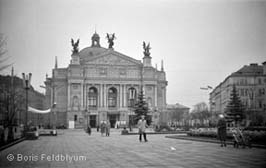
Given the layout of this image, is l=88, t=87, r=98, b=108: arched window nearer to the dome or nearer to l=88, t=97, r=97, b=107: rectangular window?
l=88, t=97, r=97, b=107: rectangular window

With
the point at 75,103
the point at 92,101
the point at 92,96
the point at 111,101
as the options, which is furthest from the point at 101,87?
the point at 75,103

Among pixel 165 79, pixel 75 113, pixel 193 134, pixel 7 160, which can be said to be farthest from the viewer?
pixel 165 79

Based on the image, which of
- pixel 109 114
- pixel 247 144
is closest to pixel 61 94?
pixel 109 114

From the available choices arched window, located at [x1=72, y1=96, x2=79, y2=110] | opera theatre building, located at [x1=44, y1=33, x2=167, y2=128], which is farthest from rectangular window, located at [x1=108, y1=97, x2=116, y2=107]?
arched window, located at [x1=72, y1=96, x2=79, y2=110]

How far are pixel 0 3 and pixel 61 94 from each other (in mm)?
68270

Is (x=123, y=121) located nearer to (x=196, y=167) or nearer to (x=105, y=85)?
(x=105, y=85)

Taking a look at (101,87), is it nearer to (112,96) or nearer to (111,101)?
(112,96)

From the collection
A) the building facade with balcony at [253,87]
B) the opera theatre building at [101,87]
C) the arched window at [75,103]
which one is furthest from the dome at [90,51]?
the building facade with balcony at [253,87]

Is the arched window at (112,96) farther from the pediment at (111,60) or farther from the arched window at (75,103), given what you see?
the arched window at (75,103)

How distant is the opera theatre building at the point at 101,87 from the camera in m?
74.4

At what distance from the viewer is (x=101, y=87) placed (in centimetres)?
7619

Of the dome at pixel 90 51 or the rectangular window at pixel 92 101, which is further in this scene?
the dome at pixel 90 51

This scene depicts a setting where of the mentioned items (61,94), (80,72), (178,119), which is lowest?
(178,119)

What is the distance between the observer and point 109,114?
75.6 metres
